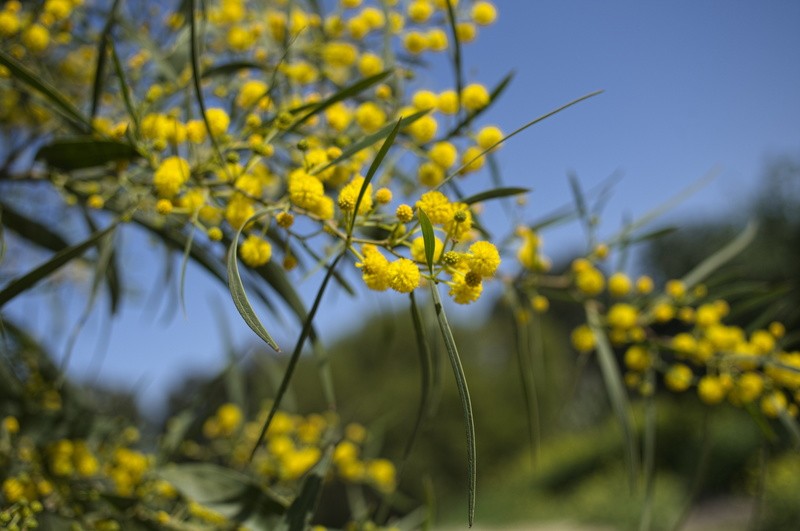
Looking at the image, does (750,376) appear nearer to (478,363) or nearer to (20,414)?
(20,414)

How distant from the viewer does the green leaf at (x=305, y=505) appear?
0.67 metres

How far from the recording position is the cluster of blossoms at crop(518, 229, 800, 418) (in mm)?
1045

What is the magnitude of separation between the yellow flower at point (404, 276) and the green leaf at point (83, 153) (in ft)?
1.22

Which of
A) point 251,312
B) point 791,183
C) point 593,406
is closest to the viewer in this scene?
point 251,312

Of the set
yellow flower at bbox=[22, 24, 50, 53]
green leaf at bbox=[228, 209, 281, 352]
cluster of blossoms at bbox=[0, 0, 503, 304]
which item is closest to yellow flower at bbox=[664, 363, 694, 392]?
cluster of blossoms at bbox=[0, 0, 503, 304]

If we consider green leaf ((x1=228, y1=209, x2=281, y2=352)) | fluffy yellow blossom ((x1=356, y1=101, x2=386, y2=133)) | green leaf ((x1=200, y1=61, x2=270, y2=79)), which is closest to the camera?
green leaf ((x1=228, y1=209, x2=281, y2=352))

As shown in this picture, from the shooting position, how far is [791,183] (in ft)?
34.4

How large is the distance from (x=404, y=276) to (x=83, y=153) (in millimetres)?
459

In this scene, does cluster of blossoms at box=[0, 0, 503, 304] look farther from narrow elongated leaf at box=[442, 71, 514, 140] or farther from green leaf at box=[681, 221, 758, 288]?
green leaf at box=[681, 221, 758, 288]

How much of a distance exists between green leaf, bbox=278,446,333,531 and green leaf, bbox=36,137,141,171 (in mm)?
414

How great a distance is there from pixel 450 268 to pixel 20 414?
0.85 m

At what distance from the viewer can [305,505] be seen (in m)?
0.68

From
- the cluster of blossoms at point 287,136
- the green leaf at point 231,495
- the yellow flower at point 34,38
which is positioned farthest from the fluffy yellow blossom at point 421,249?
the yellow flower at point 34,38

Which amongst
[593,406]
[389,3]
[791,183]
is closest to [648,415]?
[389,3]
